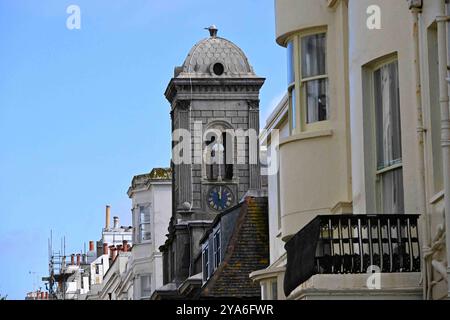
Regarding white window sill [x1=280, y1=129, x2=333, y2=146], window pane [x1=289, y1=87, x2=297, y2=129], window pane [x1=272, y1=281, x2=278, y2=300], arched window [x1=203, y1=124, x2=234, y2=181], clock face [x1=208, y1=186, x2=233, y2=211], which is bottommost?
window pane [x1=272, y1=281, x2=278, y2=300]

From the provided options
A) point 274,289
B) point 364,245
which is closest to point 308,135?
point 364,245

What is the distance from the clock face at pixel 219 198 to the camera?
70562 mm

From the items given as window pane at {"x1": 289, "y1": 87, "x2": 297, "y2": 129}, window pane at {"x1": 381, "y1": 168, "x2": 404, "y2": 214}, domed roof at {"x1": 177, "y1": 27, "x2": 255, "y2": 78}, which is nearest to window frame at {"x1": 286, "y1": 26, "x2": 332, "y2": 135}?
window pane at {"x1": 289, "y1": 87, "x2": 297, "y2": 129}

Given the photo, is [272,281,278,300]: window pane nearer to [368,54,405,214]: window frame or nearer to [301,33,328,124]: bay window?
[301,33,328,124]: bay window

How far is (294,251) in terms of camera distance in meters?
22.7

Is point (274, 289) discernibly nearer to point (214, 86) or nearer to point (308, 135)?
point (308, 135)

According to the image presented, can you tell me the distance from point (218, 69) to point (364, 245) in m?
50.8

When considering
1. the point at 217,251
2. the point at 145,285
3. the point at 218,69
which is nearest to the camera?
the point at 217,251

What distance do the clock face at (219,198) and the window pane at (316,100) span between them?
4392cm

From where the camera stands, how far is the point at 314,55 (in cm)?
2666

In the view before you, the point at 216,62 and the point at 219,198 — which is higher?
the point at 216,62

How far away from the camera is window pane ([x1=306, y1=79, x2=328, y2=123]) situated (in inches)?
1032
